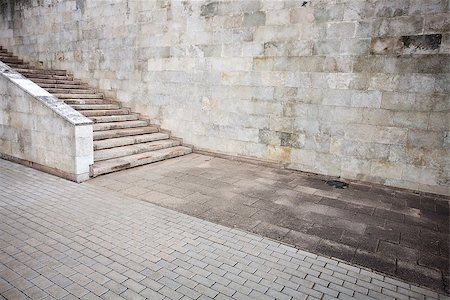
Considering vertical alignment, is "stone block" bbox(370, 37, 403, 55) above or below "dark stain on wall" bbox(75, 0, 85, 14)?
below

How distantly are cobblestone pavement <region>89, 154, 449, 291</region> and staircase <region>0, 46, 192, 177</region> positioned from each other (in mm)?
495

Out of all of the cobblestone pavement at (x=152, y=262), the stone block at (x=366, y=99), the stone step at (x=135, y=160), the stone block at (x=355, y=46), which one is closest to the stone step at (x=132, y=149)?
the stone step at (x=135, y=160)

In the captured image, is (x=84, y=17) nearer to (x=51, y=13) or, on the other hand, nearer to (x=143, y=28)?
(x=51, y=13)

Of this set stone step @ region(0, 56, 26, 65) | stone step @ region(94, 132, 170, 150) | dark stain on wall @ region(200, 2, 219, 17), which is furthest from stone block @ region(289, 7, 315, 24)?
stone step @ region(0, 56, 26, 65)

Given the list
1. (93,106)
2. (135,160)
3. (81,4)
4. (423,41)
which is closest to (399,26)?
(423,41)

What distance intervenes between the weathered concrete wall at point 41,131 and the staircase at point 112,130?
483 millimetres

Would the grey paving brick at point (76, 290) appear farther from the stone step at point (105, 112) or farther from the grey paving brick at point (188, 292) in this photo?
the stone step at point (105, 112)

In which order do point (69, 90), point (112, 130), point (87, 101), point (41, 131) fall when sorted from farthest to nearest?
point (69, 90), point (87, 101), point (112, 130), point (41, 131)

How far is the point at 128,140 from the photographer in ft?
26.9

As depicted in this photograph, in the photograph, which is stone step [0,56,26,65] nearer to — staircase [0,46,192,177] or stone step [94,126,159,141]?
staircase [0,46,192,177]

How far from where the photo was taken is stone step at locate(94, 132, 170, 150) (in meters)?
7.56

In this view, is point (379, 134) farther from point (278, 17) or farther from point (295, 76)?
point (278, 17)

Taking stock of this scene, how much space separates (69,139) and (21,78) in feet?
7.76

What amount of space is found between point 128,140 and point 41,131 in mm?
2034
